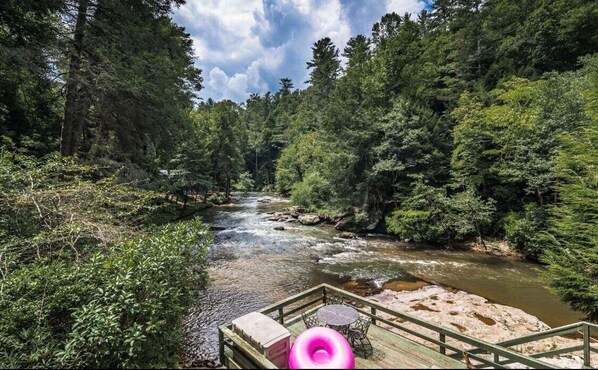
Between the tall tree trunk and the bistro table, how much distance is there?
9.61m

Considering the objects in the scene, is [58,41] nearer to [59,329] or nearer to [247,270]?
[59,329]

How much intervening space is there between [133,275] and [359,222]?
49.5ft

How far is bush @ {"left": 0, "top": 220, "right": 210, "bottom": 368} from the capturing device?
3.40m

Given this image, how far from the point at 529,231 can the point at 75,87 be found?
18751 mm

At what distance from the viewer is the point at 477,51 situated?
21203mm

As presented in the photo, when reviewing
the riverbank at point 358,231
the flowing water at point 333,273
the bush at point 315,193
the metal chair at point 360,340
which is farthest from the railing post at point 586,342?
the bush at point 315,193

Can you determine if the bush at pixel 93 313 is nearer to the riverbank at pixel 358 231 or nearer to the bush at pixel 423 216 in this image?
the bush at pixel 423 216

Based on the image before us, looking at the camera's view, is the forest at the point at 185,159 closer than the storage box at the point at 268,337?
No

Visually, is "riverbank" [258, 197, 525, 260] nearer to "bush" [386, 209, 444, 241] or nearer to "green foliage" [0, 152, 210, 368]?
"bush" [386, 209, 444, 241]

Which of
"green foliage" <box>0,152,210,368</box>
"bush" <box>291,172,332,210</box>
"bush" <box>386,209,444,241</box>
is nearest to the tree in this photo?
"bush" <box>291,172,332,210</box>

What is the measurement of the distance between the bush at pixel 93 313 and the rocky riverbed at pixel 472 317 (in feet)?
15.7

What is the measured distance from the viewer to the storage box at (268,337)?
124 inches

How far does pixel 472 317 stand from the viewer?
22.1ft

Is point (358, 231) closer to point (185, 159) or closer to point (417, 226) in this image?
point (417, 226)
